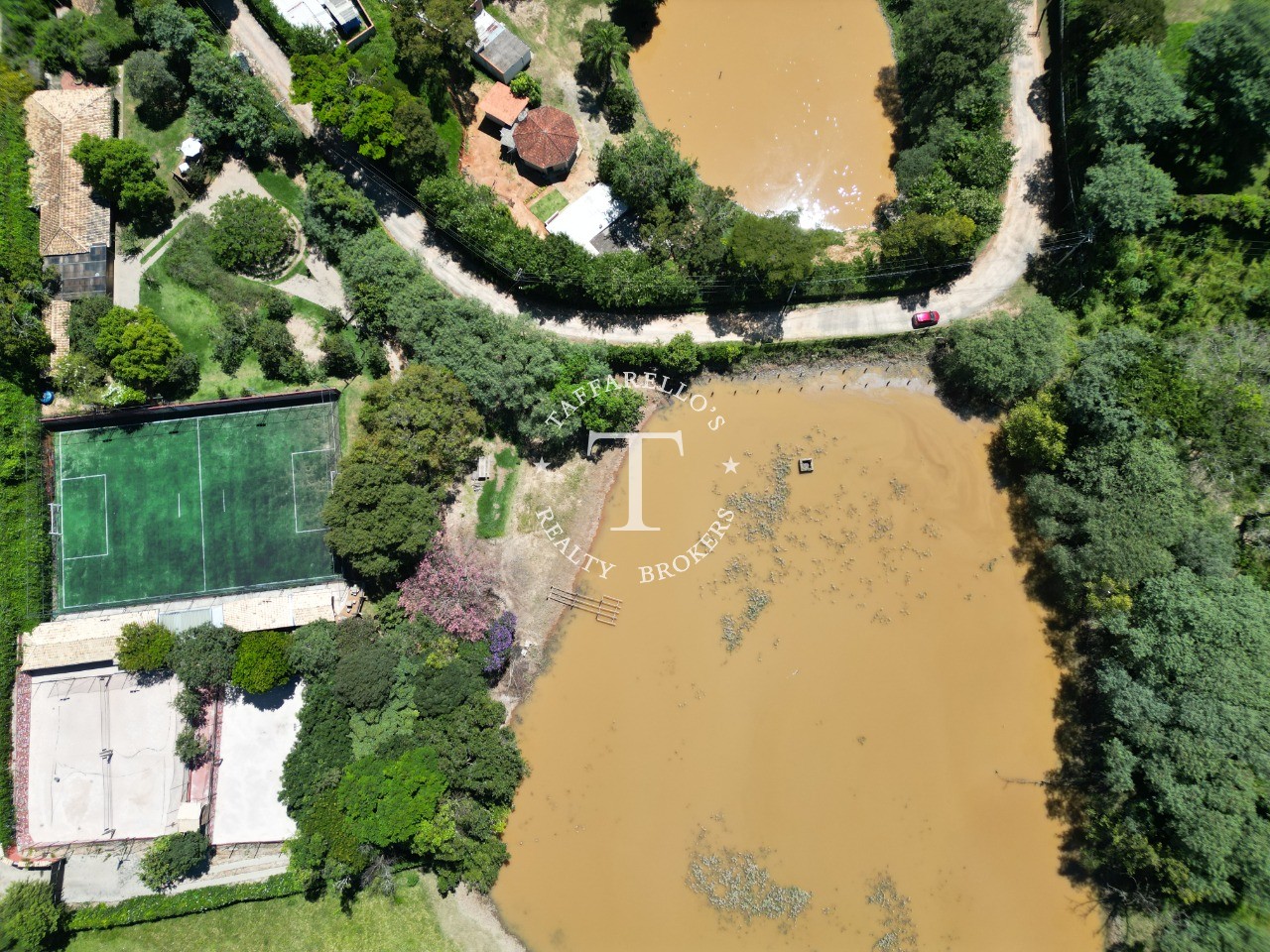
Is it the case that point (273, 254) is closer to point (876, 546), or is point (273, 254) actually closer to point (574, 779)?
point (574, 779)

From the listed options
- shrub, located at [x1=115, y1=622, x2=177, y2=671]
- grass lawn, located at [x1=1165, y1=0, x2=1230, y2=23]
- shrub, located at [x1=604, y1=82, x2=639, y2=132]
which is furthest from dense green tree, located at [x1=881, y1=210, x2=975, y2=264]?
shrub, located at [x1=115, y1=622, x2=177, y2=671]

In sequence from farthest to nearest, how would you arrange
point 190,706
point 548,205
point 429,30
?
point 548,205 → point 429,30 → point 190,706

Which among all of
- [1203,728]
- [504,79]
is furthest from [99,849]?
[1203,728]

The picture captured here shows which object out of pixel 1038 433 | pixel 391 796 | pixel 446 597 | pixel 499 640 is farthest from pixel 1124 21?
pixel 391 796

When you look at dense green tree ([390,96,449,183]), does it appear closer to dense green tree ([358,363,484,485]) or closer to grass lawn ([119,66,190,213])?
dense green tree ([358,363,484,485])

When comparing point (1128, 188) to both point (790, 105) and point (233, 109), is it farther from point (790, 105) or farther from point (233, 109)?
point (233, 109)
